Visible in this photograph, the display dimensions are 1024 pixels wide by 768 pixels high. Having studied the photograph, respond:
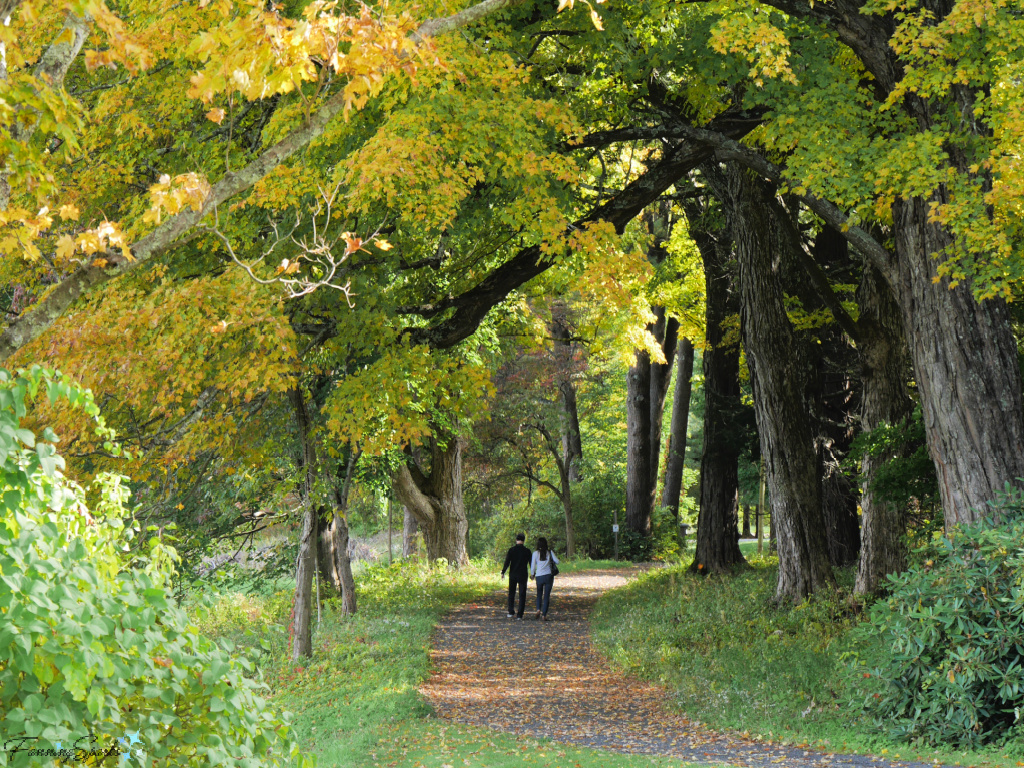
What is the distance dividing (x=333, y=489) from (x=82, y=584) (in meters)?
8.63

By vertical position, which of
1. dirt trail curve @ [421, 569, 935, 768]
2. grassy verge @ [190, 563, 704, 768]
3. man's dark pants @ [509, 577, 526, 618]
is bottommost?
dirt trail curve @ [421, 569, 935, 768]

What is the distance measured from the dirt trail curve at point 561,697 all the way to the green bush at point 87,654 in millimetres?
5539

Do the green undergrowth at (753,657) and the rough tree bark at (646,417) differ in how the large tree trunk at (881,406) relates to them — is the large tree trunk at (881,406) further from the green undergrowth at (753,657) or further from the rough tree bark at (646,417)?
the rough tree bark at (646,417)

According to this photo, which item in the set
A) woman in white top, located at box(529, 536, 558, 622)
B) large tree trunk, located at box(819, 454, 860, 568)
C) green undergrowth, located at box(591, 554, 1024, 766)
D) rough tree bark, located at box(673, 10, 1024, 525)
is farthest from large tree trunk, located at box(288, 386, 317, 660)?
large tree trunk, located at box(819, 454, 860, 568)

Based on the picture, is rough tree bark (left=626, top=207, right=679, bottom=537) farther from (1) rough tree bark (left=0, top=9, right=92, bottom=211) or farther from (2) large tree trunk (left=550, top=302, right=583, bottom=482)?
(1) rough tree bark (left=0, top=9, right=92, bottom=211)

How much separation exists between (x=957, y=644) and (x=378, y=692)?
6164 millimetres

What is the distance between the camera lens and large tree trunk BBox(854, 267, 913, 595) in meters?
12.9

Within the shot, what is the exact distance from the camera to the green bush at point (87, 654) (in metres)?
2.61

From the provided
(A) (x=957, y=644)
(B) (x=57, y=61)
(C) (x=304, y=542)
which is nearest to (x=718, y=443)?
(C) (x=304, y=542)

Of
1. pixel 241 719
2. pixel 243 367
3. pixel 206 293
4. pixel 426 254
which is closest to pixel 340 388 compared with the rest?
pixel 243 367

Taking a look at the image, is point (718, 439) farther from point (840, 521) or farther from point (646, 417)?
point (646, 417)

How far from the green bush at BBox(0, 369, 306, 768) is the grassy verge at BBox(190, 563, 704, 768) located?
34 cm

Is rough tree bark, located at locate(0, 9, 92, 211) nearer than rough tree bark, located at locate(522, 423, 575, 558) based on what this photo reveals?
Yes

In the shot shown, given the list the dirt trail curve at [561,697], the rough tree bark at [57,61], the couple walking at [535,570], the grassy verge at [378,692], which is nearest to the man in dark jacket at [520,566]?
the couple walking at [535,570]
